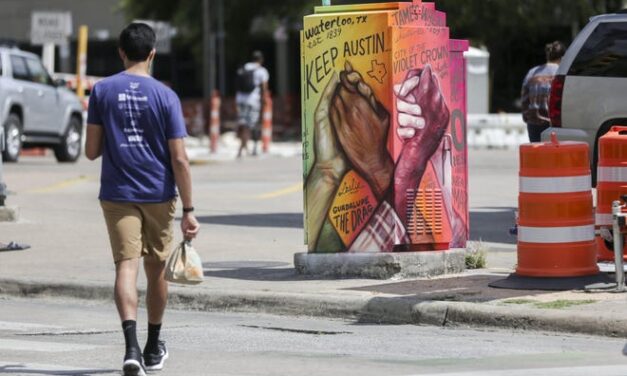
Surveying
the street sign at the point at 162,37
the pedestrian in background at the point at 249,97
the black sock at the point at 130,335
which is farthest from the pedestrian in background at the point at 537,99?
the street sign at the point at 162,37

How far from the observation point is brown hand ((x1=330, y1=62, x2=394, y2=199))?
1152 centimetres

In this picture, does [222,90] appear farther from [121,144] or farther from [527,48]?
[121,144]

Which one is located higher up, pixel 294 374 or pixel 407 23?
pixel 407 23

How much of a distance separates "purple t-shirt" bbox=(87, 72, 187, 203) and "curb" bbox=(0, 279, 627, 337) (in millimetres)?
2624

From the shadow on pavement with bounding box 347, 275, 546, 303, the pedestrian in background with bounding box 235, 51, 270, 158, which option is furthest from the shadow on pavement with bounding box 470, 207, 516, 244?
the pedestrian in background with bounding box 235, 51, 270, 158

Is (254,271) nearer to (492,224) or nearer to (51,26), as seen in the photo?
(492,224)

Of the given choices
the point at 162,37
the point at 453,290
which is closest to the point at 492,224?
the point at 453,290

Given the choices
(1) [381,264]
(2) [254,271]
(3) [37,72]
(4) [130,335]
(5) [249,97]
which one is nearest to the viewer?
(4) [130,335]

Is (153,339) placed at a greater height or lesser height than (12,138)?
greater

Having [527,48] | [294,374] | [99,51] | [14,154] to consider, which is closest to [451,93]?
[294,374]

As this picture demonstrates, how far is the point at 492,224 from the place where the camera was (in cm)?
1630

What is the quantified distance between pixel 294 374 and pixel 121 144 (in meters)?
1.48

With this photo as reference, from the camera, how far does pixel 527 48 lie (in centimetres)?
4484

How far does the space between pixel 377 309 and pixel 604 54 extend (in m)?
4.59
